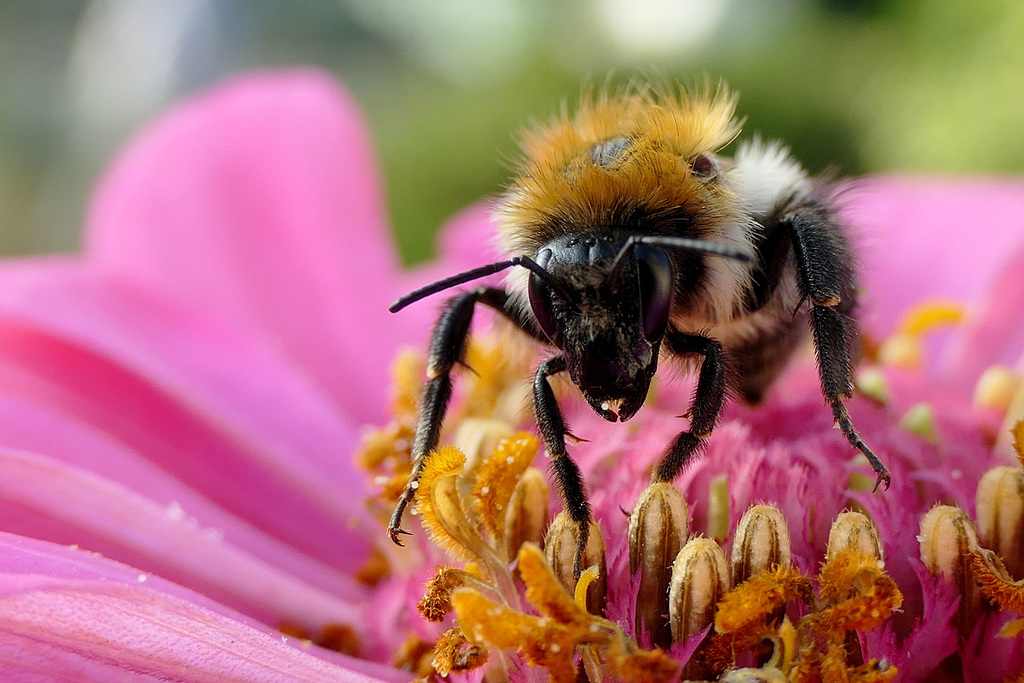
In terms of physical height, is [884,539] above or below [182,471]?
below

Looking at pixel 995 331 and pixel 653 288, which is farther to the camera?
pixel 995 331

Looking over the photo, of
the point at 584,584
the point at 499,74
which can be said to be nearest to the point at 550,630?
the point at 584,584

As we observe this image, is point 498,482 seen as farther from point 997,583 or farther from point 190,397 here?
point 190,397

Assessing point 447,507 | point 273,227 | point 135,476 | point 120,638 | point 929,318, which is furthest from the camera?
point 273,227

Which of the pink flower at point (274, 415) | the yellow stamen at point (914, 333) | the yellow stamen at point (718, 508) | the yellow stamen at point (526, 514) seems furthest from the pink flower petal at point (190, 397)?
the yellow stamen at point (914, 333)

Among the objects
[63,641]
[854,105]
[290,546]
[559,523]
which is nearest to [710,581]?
[559,523]

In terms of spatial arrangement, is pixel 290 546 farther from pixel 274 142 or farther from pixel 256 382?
pixel 274 142
